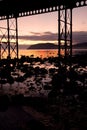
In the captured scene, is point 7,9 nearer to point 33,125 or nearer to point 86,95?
point 86,95

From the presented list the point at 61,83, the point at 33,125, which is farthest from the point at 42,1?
the point at 33,125

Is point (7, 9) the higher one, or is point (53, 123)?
point (7, 9)

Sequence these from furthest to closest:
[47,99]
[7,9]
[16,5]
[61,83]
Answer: [7,9] → [16,5] → [61,83] → [47,99]

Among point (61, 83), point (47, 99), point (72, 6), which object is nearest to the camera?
point (47, 99)

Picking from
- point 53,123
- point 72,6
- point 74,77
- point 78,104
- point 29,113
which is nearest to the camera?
point 53,123

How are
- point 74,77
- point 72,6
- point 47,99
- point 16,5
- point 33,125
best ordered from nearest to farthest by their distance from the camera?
point 33,125, point 47,99, point 74,77, point 72,6, point 16,5

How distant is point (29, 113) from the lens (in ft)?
36.0

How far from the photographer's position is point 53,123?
32.4ft

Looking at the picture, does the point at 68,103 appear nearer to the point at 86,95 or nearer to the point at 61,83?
the point at 86,95

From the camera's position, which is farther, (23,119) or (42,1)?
(42,1)

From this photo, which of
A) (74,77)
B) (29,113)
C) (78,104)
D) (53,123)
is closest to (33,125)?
(53,123)

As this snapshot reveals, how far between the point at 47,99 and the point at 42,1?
9308 millimetres

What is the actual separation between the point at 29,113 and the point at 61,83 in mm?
5467

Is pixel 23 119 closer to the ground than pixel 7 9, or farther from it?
closer to the ground
